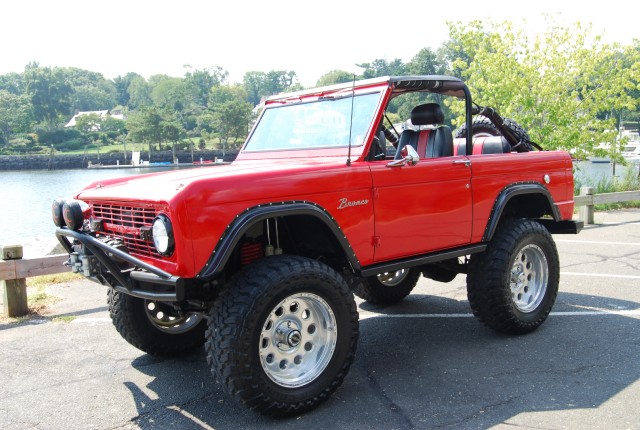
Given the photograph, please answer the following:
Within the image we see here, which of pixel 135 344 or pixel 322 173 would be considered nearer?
pixel 322 173

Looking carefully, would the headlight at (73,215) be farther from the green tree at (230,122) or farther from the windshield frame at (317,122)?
the green tree at (230,122)

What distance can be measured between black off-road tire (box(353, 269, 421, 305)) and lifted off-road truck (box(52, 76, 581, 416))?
65 centimetres

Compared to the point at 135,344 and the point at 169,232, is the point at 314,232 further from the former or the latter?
the point at 135,344

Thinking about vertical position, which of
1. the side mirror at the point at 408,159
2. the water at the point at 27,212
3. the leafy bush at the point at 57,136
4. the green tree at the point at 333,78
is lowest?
the water at the point at 27,212

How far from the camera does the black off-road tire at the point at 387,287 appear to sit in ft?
19.9

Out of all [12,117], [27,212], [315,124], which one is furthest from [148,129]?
[315,124]

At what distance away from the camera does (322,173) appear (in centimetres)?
386

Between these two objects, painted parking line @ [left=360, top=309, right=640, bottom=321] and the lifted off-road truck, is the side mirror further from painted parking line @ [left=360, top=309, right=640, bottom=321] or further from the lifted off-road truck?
painted parking line @ [left=360, top=309, right=640, bottom=321]

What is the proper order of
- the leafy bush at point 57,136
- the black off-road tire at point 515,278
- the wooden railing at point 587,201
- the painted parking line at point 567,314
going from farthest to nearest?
the leafy bush at point 57,136 < the wooden railing at point 587,201 < the painted parking line at point 567,314 < the black off-road tire at point 515,278

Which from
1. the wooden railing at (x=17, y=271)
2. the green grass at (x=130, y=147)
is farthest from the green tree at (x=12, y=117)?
the wooden railing at (x=17, y=271)

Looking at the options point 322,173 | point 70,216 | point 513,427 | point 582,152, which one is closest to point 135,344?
point 70,216

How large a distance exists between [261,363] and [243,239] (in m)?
0.88

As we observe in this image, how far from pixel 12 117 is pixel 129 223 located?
107833mm

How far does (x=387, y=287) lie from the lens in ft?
20.2
